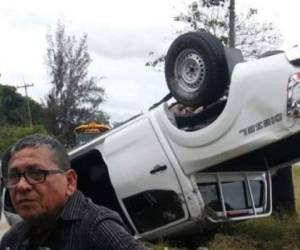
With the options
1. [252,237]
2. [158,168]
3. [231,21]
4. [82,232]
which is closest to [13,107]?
[231,21]

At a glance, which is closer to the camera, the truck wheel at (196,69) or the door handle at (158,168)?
the truck wheel at (196,69)

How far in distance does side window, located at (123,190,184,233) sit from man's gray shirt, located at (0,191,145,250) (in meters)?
4.54

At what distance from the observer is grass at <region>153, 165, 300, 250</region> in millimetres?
6699

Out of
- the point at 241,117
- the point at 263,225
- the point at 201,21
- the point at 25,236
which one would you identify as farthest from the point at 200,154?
the point at 201,21

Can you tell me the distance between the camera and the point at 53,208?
2051 mm

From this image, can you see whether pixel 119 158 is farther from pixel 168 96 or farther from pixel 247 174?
pixel 247 174

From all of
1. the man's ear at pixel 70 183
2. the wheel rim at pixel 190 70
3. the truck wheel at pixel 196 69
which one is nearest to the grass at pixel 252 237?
the truck wheel at pixel 196 69

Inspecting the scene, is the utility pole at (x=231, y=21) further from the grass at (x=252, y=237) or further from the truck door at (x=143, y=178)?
the truck door at (x=143, y=178)

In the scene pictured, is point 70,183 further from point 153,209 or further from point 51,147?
point 153,209

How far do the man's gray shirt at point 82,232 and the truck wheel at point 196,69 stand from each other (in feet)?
13.6

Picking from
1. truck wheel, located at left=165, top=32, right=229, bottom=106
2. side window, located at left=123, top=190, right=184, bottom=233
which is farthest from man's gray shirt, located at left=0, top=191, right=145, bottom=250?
side window, located at left=123, top=190, right=184, bottom=233

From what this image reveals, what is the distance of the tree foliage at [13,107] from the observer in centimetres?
5684

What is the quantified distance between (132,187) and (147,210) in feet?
1.04

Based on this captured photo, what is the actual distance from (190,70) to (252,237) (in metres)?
2.10
